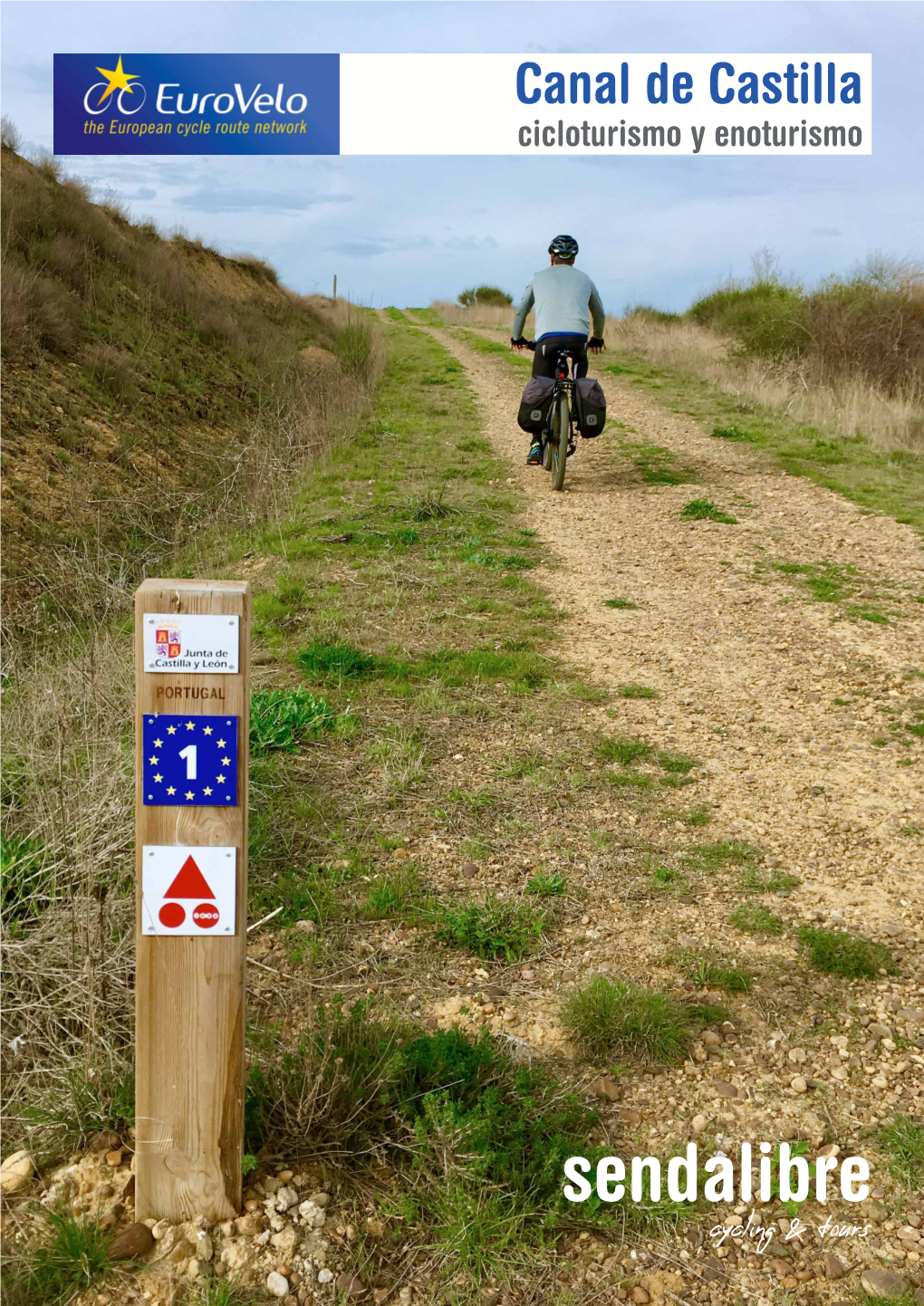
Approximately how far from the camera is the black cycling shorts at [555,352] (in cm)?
951

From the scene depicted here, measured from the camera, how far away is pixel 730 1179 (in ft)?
8.59

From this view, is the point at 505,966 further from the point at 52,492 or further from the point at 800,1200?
the point at 52,492

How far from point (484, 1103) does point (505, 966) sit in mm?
842

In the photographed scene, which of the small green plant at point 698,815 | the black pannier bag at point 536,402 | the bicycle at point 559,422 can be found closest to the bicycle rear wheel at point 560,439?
the bicycle at point 559,422

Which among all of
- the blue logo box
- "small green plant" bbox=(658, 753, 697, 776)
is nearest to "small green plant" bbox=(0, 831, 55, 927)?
the blue logo box

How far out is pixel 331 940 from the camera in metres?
3.48

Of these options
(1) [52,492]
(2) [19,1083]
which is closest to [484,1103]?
(2) [19,1083]

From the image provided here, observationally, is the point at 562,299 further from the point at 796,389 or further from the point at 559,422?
the point at 796,389

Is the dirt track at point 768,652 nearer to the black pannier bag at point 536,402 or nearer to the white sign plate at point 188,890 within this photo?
the black pannier bag at point 536,402

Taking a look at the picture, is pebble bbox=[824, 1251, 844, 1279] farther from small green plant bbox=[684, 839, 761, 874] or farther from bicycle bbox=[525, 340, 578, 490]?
bicycle bbox=[525, 340, 578, 490]

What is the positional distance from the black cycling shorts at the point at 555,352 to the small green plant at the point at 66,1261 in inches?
332

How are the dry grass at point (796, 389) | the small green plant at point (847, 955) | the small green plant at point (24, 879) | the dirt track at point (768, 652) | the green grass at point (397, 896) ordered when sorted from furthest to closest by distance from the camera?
the dry grass at point (796, 389)
the dirt track at point (768, 652)
the green grass at point (397, 896)
the small green plant at point (847, 955)
the small green plant at point (24, 879)

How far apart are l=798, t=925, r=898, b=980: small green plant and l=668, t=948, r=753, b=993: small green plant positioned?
0.97 ft

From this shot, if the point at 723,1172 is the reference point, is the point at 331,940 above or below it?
above
